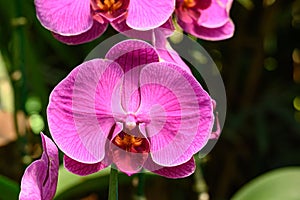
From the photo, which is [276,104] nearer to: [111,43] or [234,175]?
[234,175]

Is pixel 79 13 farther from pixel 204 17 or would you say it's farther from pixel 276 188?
pixel 276 188

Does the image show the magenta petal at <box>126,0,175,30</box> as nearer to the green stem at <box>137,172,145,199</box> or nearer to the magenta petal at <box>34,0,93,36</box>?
the magenta petal at <box>34,0,93,36</box>

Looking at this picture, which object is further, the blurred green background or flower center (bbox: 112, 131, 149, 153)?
the blurred green background

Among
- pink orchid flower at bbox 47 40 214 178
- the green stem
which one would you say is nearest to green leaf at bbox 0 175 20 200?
the green stem

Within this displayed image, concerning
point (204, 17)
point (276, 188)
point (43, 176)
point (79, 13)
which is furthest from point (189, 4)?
point (276, 188)

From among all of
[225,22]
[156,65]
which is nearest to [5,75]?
[225,22]

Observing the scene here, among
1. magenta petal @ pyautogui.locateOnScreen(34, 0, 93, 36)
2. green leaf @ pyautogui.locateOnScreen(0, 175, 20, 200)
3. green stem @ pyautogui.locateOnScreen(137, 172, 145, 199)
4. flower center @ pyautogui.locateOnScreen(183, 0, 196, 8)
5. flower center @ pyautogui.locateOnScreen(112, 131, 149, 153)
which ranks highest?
magenta petal @ pyautogui.locateOnScreen(34, 0, 93, 36)
